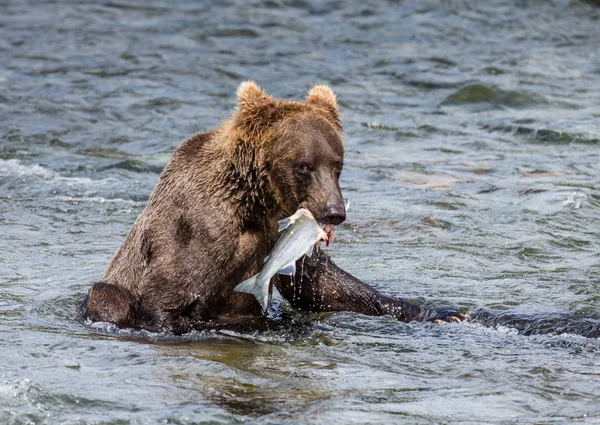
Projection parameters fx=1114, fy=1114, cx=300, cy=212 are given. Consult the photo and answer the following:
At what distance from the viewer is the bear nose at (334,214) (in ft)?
→ 20.2

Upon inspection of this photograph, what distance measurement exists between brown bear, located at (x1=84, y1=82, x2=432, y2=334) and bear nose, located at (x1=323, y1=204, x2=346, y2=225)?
0.13 meters

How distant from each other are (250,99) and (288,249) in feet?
3.35

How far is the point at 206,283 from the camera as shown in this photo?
668 centimetres

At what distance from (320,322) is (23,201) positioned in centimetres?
441

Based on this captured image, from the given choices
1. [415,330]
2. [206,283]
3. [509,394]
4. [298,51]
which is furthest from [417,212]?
[298,51]

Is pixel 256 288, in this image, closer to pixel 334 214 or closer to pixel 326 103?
pixel 334 214

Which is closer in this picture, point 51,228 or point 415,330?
point 415,330

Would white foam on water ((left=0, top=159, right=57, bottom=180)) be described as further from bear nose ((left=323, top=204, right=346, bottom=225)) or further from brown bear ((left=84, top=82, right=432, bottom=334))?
bear nose ((left=323, top=204, right=346, bottom=225))

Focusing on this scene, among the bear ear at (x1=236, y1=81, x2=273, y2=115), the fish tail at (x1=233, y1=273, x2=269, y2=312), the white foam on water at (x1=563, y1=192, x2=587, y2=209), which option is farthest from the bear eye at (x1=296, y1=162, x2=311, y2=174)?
the white foam on water at (x1=563, y1=192, x2=587, y2=209)

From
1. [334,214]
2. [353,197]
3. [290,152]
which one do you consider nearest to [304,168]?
[290,152]

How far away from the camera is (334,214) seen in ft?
20.2

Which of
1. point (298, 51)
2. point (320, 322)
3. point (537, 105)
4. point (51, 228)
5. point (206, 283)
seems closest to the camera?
point (206, 283)

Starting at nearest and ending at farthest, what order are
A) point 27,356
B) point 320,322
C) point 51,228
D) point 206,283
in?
1. point 27,356
2. point 206,283
3. point 320,322
4. point 51,228

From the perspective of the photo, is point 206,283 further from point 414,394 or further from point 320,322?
point 414,394
